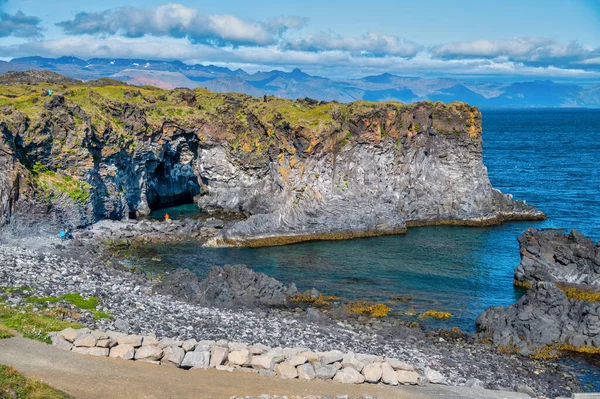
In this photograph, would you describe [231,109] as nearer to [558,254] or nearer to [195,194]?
[195,194]

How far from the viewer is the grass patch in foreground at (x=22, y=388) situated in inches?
837

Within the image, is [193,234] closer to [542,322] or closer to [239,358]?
[542,322]

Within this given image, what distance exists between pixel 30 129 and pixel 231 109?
30645 mm

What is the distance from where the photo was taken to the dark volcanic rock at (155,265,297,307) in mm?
44719

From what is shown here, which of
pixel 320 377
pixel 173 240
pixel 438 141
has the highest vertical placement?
pixel 438 141

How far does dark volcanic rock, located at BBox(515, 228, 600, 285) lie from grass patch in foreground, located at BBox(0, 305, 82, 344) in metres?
38.4

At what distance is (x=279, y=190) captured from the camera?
76250 millimetres

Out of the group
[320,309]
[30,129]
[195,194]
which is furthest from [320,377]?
[195,194]

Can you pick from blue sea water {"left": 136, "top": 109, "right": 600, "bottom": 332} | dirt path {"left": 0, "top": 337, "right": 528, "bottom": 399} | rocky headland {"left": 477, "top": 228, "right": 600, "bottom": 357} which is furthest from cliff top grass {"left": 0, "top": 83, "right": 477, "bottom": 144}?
dirt path {"left": 0, "top": 337, "right": 528, "bottom": 399}

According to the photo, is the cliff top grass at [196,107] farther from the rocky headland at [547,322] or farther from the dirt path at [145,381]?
the dirt path at [145,381]

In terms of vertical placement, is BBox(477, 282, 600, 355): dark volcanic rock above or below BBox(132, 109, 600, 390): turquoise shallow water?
above

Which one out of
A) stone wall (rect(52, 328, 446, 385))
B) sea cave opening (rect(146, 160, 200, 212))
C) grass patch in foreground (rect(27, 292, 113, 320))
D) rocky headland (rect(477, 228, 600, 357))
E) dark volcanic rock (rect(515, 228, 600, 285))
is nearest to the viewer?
stone wall (rect(52, 328, 446, 385))

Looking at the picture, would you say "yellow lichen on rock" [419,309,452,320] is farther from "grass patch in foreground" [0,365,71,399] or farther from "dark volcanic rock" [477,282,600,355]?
"grass patch in foreground" [0,365,71,399]

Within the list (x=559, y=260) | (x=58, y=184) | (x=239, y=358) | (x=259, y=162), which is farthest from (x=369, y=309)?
(x=259, y=162)
